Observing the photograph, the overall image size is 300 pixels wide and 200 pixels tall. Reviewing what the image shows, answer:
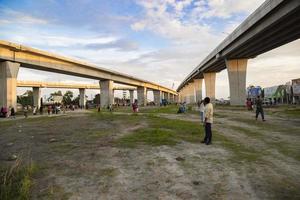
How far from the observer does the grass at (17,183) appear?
5.54 metres

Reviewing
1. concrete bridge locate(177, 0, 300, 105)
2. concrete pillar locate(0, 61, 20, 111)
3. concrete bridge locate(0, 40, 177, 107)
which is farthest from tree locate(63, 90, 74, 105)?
concrete pillar locate(0, 61, 20, 111)

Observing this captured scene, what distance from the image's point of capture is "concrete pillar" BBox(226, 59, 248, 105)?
155 ft

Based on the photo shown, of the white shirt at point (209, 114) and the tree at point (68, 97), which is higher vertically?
the tree at point (68, 97)

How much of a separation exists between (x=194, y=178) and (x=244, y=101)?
44.2 m

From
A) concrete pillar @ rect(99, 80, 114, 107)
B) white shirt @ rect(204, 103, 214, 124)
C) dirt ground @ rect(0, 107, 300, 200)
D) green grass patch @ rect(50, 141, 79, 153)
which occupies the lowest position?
dirt ground @ rect(0, 107, 300, 200)

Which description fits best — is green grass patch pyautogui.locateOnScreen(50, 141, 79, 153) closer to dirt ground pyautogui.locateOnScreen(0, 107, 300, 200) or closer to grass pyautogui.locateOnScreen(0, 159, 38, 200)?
dirt ground pyautogui.locateOnScreen(0, 107, 300, 200)

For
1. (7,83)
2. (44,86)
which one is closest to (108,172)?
(7,83)

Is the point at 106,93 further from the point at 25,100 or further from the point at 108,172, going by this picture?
the point at 25,100

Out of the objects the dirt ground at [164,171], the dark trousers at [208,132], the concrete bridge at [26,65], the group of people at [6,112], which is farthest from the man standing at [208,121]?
the concrete bridge at [26,65]

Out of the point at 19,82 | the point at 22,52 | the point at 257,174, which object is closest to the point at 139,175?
the point at 257,174

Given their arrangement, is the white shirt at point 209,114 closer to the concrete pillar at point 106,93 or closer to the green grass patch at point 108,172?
the green grass patch at point 108,172

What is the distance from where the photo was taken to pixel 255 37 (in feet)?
109

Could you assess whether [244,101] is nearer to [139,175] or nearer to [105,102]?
[105,102]

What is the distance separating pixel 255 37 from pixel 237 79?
14.7m
